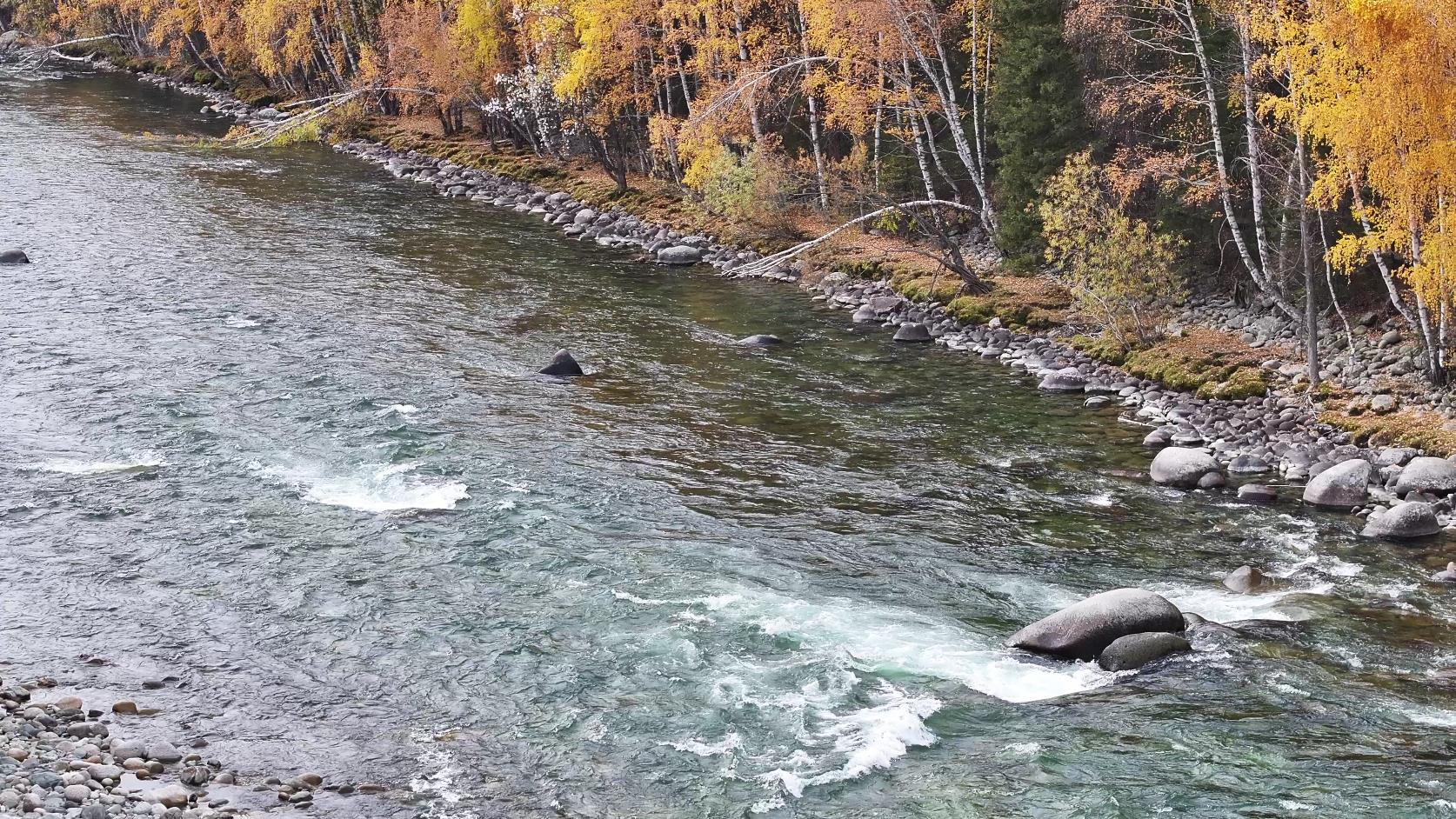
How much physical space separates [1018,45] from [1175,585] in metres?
22.8

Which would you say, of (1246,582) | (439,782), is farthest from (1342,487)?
(439,782)

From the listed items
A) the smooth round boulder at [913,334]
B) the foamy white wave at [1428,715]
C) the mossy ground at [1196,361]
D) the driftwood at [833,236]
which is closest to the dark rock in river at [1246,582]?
the foamy white wave at [1428,715]

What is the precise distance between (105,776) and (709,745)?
6.97 m

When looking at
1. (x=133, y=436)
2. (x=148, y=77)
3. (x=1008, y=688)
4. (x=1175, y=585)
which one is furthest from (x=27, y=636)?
(x=148, y=77)

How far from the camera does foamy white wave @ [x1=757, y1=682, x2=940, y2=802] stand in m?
15.9

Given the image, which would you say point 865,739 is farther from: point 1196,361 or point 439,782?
point 1196,361

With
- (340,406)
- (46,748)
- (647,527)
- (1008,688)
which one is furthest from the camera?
(340,406)

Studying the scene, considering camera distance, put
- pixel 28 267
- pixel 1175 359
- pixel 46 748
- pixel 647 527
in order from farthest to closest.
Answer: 1. pixel 28 267
2. pixel 1175 359
3. pixel 647 527
4. pixel 46 748

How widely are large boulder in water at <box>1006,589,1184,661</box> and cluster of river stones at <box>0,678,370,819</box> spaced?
9332 millimetres

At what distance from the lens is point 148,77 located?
330ft

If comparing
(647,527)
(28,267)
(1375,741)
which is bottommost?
(1375,741)

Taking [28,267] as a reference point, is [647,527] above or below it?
below

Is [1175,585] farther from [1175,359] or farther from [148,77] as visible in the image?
[148,77]

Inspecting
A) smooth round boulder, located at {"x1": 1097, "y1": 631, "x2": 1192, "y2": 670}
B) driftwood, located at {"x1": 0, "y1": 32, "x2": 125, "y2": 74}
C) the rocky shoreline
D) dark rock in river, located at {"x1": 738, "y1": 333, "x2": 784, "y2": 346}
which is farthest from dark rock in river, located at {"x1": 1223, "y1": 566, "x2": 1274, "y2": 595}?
driftwood, located at {"x1": 0, "y1": 32, "x2": 125, "y2": 74}
